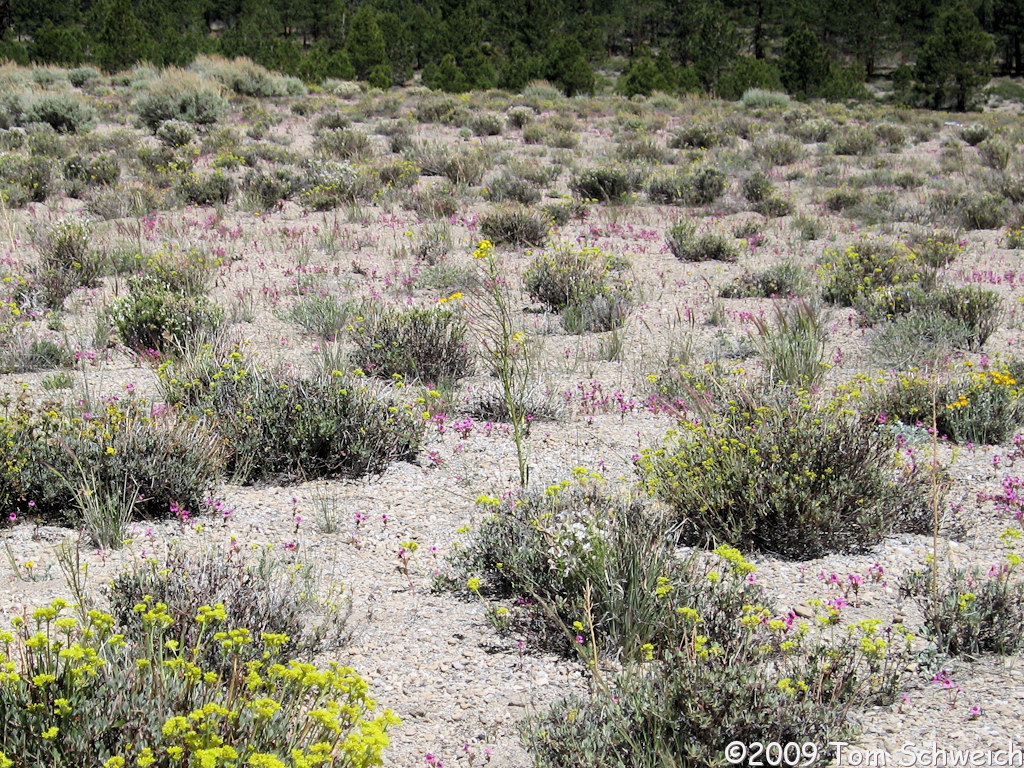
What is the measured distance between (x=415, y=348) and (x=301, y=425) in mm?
1849

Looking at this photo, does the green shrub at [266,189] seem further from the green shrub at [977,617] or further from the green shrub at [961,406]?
the green shrub at [977,617]

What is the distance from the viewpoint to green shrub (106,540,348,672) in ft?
10.1

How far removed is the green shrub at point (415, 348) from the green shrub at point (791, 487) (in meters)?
2.49

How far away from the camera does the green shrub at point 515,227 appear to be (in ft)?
34.5

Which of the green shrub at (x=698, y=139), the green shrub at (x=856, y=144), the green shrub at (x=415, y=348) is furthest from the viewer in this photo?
the green shrub at (x=698, y=139)

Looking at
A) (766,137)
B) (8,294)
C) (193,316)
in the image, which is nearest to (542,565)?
(193,316)

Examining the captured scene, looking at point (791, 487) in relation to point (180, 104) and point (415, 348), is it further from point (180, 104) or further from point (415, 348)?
point (180, 104)

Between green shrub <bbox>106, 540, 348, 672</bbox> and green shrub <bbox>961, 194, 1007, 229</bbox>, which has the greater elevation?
green shrub <bbox>961, 194, 1007, 229</bbox>

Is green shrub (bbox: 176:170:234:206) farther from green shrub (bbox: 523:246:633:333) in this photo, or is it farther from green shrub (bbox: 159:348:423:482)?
green shrub (bbox: 159:348:423:482)

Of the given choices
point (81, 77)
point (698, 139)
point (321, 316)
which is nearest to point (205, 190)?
point (321, 316)

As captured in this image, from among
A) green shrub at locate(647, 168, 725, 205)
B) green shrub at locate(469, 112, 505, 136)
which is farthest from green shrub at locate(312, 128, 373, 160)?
green shrub at locate(647, 168, 725, 205)

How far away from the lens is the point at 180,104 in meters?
18.5

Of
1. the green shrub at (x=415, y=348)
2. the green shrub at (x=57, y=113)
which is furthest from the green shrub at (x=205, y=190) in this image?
the green shrub at (x=57, y=113)

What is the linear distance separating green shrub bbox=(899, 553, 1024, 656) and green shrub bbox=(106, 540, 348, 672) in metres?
2.26
